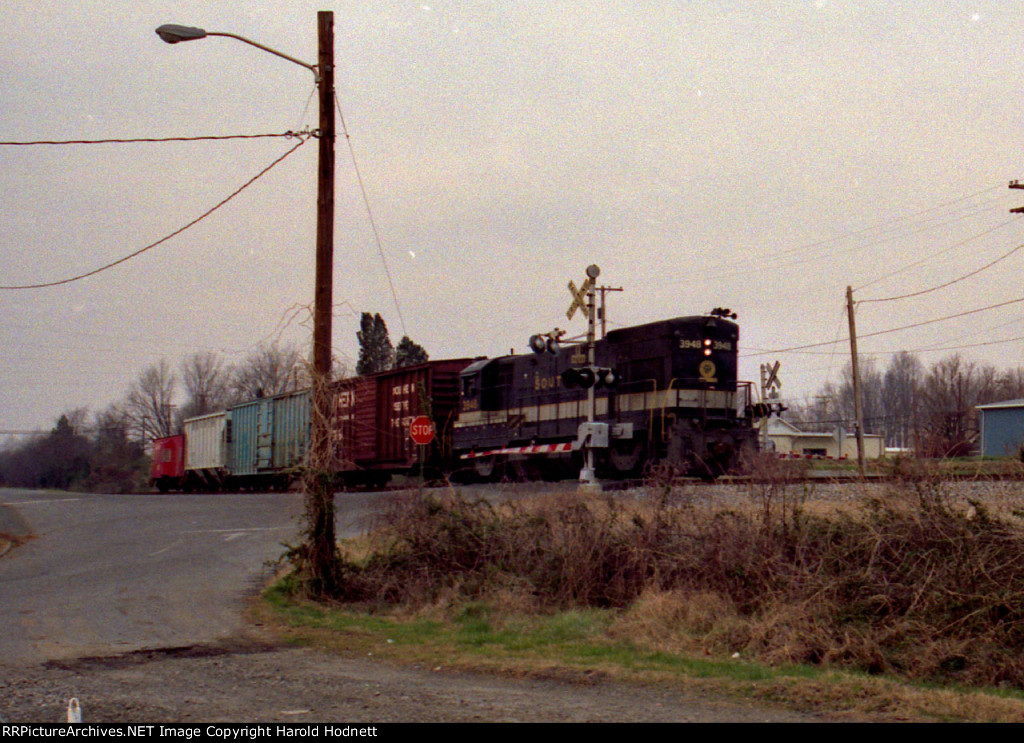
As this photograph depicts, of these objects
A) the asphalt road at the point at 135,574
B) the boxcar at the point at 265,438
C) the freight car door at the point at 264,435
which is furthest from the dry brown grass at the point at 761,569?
the freight car door at the point at 264,435

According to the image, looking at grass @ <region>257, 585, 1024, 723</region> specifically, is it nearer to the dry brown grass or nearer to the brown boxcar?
the dry brown grass

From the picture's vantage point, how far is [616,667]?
7805mm

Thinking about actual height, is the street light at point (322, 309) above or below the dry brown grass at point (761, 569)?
above

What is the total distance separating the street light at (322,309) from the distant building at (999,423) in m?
40.1

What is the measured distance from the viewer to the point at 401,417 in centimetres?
2917

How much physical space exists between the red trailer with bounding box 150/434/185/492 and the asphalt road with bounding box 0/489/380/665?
72.1ft

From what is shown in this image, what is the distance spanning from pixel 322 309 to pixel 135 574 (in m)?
5.03

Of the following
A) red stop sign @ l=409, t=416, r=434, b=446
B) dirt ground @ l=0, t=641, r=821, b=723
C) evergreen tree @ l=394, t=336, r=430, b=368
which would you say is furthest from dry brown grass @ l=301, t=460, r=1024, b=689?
evergreen tree @ l=394, t=336, r=430, b=368

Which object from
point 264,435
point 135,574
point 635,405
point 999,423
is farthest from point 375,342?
point 135,574

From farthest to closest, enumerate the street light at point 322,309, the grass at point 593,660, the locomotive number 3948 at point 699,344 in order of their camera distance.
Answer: the locomotive number 3948 at point 699,344
the street light at point 322,309
the grass at point 593,660

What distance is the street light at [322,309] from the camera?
39.5 feet

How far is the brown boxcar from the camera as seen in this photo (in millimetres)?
28781

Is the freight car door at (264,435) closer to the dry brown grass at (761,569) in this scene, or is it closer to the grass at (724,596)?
the dry brown grass at (761,569)

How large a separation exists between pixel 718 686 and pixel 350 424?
25.9m
